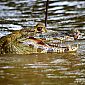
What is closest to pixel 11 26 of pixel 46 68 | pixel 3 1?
pixel 46 68

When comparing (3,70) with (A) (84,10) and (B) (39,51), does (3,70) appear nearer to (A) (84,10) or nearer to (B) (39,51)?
(B) (39,51)

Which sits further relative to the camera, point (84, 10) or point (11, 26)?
point (84, 10)

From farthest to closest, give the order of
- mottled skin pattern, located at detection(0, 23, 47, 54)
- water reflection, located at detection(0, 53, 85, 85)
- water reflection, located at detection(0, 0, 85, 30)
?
water reflection, located at detection(0, 0, 85, 30), mottled skin pattern, located at detection(0, 23, 47, 54), water reflection, located at detection(0, 53, 85, 85)

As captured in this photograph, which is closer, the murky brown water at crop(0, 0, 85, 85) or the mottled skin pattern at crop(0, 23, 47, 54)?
the murky brown water at crop(0, 0, 85, 85)

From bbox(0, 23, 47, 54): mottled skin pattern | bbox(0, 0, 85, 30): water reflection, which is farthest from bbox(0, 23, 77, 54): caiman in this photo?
bbox(0, 0, 85, 30): water reflection

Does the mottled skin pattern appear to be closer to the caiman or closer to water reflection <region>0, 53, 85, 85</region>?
the caiman

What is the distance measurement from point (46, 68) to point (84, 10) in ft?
18.1

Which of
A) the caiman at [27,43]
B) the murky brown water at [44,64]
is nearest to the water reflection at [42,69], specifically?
the murky brown water at [44,64]

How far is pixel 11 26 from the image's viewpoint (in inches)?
379

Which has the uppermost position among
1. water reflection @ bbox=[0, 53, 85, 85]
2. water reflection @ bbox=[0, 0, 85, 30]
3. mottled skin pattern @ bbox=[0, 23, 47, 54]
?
water reflection @ bbox=[0, 0, 85, 30]

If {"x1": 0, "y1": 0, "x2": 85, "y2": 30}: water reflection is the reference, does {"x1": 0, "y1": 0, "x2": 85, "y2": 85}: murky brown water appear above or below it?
below

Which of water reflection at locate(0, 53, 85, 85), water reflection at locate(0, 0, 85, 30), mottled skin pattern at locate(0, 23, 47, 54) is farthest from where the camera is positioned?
water reflection at locate(0, 0, 85, 30)

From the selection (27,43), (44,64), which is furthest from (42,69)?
(27,43)

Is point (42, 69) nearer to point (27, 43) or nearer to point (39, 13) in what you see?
point (27, 43)
